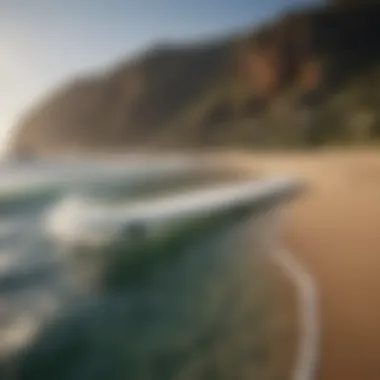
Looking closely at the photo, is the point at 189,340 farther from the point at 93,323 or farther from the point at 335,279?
the point at 335,279

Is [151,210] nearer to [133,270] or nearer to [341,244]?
[133,270]

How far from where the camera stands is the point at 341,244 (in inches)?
43.4

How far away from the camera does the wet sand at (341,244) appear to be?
1020 mm

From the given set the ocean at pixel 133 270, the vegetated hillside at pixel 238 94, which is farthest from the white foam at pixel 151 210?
the vegetated hillside at pixel 238 94

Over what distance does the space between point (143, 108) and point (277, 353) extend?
24.7 inches

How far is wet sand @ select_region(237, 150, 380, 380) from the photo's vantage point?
1020mm

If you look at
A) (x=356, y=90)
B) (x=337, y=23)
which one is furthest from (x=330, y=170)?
(x=337, y=23)

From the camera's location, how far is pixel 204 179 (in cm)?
120

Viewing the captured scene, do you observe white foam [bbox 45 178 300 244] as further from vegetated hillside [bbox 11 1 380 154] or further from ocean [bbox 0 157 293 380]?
vegetated hillside [bbox 11 1 380 154]

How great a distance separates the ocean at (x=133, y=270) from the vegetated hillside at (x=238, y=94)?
0.08 m

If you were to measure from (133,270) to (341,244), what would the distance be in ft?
1.46

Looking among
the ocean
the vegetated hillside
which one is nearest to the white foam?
the ocean

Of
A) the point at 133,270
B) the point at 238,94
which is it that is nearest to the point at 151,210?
the point at 133,270

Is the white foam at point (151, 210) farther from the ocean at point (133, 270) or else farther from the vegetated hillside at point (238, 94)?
the vegetated hillside at point (238, 94)
